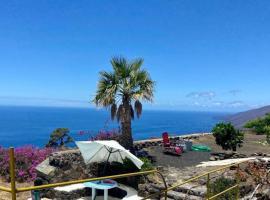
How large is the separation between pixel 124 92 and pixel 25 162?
18.7 feet

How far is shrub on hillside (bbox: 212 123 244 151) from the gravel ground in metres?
Answer: 2.79

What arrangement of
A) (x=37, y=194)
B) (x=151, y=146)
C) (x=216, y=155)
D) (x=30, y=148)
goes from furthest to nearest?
(x=151, y=146), (x=216, y=155), (x=30, y=148), (x=37, y=194)

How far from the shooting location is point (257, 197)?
12.1 metres

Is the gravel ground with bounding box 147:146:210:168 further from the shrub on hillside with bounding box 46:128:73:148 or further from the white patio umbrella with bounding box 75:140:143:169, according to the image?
the shrub on hillside with bounding box 46:128:73:148

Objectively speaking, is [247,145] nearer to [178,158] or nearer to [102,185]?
Result: [178,158]

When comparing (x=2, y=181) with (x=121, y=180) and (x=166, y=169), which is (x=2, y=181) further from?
(x=166, y=169)

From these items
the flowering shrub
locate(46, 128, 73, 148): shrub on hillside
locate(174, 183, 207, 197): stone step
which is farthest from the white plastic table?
Answer: locate(46, 128, 73, 148): shrub on hillside

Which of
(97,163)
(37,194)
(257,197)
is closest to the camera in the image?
(37,194)

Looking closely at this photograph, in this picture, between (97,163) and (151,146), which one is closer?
(97,163)

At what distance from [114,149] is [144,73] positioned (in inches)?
228

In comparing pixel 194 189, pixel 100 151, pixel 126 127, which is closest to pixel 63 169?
pixel 100 151

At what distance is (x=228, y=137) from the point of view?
24.1m

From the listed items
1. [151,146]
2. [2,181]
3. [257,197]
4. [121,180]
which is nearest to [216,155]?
[151,146]

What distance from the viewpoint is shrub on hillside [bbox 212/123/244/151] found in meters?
23.8
